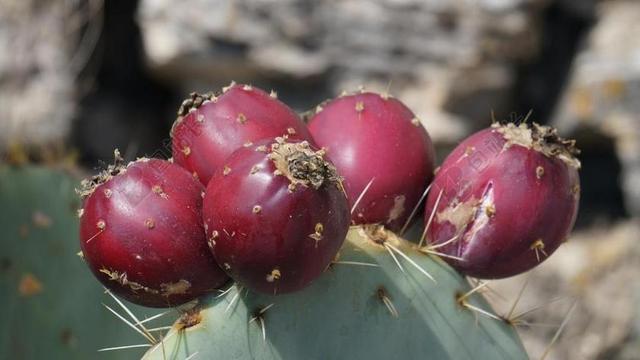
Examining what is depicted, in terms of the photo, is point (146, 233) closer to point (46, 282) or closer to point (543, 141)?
point (543, 141)

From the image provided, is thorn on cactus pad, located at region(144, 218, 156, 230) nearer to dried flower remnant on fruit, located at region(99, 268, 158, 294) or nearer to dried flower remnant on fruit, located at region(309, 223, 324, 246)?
dried flower remnant on fruit, located at region(99, 268, 158, 294)

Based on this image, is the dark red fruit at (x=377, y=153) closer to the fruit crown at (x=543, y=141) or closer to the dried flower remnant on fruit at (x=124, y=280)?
the fruit crown at (x=543, y=141)

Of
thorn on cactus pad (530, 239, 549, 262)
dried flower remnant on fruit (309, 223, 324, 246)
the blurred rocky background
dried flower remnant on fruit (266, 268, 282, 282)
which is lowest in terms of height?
the blurred rocky background

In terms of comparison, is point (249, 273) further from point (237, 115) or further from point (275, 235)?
point (237, 115)

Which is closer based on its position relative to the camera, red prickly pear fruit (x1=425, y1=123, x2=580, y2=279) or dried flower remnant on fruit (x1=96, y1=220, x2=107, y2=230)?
dried flower remnant on fruit (x1=96, y1=220, x2=107, y2=230)

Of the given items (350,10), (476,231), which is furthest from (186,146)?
(350,10)

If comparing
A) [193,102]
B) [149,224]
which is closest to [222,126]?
[193,102]

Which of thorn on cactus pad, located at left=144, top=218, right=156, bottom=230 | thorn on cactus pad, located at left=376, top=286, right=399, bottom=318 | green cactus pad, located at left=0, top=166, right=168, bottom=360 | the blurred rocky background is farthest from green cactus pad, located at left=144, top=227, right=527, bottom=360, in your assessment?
the blurred rocky background
